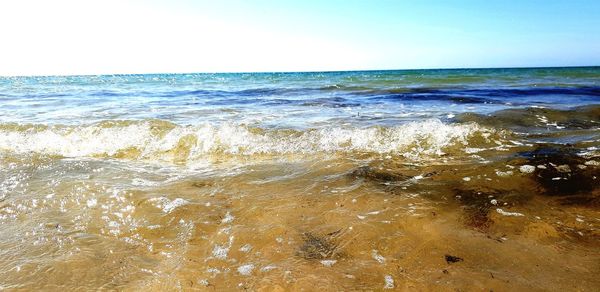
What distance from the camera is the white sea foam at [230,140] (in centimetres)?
552

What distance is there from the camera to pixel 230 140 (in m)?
5.99

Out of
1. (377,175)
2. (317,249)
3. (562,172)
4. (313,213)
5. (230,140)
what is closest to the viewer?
(317,249)

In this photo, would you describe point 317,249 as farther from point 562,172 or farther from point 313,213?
point 562,172

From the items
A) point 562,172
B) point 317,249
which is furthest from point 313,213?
point 562,172

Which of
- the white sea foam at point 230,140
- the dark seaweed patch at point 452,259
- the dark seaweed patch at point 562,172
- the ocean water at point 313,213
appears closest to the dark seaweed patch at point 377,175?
the ocean water at point 313,213

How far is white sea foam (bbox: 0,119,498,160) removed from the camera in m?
5.52

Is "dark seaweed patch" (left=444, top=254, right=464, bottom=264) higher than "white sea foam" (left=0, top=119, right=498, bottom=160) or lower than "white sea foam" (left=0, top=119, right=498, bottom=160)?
lower

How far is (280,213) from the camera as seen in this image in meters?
3.07

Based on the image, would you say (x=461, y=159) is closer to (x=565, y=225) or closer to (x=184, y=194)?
(x=565, y=225)

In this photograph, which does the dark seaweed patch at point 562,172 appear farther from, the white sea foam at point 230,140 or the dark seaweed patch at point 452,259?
the dark seaweed patch at point 452,259

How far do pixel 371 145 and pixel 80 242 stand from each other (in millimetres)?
4128

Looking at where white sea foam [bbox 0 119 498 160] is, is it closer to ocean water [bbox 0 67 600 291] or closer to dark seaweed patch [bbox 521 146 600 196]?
ocean water [bbox 0 67 600 291]

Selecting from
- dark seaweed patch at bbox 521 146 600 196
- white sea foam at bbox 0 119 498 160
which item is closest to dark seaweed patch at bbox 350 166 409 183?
white sea foam at bbox 0 119 498 160

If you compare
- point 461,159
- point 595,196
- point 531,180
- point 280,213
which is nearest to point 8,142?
point 280,213
